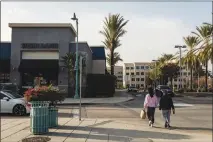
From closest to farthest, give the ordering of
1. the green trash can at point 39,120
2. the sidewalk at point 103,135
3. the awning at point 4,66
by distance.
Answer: the sidewalk at point 103,135 → the green trash can at point 39,120 → the awning at point 4,66

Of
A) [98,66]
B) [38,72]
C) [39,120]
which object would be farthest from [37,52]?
[39,120]

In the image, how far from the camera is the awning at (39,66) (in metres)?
40.8

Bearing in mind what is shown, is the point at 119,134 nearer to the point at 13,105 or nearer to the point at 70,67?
the point at 13,105

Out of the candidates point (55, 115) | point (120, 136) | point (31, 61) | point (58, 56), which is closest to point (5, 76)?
point (31, 61)

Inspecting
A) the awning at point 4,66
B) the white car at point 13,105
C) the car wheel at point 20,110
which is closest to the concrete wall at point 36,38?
the awning at point 4,66

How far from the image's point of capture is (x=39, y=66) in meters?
40.8

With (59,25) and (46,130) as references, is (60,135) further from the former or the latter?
(59,25)

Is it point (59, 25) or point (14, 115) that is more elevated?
point (59, 25)

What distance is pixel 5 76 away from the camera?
42469mm

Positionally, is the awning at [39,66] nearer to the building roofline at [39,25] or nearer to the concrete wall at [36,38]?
the concrete wall at [36,38]

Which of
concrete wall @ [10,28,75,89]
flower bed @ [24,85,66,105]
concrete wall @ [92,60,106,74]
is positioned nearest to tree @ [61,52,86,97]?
concrete wall @ [10,28,75,89]

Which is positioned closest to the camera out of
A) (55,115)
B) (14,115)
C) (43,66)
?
(55,115)

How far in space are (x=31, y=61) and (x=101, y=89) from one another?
874cm

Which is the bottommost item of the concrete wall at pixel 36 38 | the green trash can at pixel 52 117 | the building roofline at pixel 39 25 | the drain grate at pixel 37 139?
the drain grate at pixel 37 139
